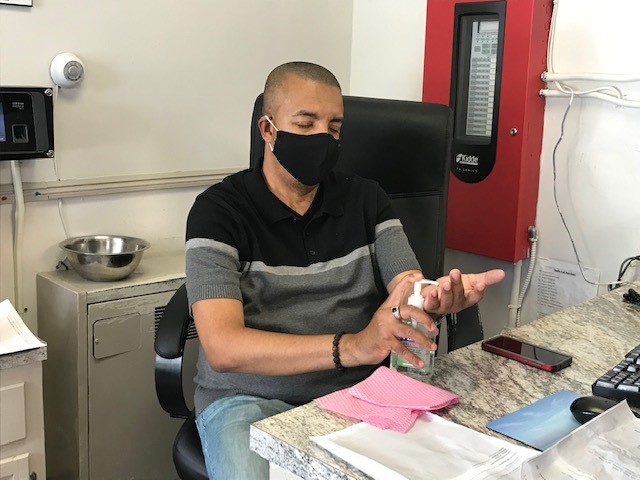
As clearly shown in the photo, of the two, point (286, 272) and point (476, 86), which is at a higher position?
point (476, 86)

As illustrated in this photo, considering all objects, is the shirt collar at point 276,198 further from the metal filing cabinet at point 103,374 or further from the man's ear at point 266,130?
the metal filing cabinet at point 103,374

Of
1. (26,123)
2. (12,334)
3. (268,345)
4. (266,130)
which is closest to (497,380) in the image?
(268,345)

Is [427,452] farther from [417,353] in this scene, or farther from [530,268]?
[530,268]

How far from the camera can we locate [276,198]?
170 centimetres

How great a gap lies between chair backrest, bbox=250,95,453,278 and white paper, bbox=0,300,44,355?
0.88 metres

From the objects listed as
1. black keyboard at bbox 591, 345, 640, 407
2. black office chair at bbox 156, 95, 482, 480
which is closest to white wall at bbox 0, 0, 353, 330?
black office chair at bbox 156, 95, 482, 480

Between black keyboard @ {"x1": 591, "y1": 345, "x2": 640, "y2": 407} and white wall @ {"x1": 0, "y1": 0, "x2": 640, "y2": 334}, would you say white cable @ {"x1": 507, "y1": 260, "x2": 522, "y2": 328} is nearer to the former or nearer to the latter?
white wall @ {"x1": 0, "y1": 0, "x2": 640, "y2": 334}

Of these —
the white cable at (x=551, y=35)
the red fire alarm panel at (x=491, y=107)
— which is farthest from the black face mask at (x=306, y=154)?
the white cable at (x=551, y=35)

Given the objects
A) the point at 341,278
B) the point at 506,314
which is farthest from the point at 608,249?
the point at 341,278

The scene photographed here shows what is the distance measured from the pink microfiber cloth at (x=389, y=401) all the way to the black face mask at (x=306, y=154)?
55 cm

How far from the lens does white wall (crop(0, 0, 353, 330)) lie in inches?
89.9

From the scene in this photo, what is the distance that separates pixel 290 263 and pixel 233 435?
390 mm

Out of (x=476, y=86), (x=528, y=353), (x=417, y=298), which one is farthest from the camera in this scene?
(x=476, y=86)

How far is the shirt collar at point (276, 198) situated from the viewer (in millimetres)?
1672
